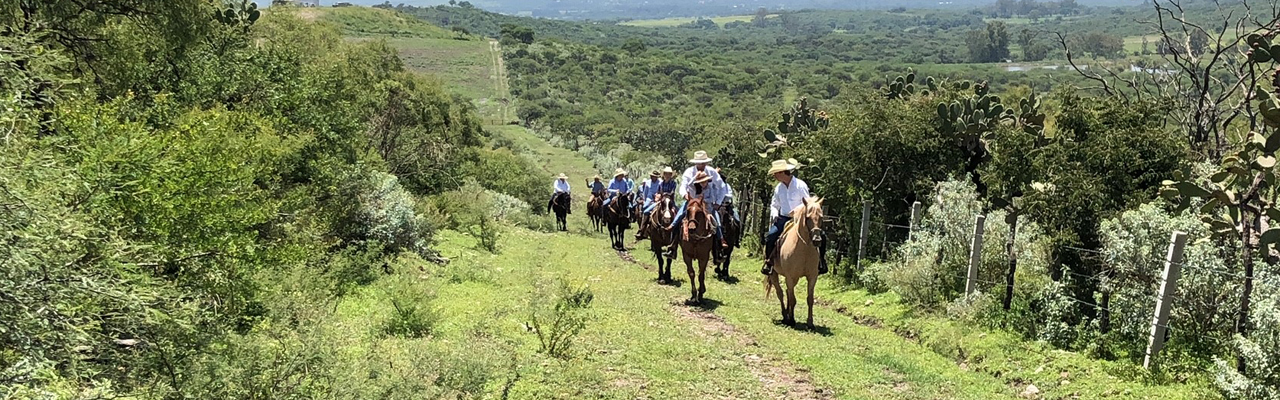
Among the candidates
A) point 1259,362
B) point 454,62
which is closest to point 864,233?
point 1259,362

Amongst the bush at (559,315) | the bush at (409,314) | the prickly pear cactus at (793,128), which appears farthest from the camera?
the prickly pear cactus at (793,128)

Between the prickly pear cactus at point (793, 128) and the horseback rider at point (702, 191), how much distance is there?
528 cm

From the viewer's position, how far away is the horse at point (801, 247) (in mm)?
10086

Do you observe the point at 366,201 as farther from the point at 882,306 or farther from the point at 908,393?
the point at 908,393

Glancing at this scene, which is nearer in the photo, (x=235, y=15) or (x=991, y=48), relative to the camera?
(x=235, y=15)

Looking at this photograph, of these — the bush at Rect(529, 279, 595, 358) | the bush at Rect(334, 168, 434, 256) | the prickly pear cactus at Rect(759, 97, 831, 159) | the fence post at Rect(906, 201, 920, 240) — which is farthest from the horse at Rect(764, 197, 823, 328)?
the prickly pear cactus at Rect(759, 97, 831, 159)

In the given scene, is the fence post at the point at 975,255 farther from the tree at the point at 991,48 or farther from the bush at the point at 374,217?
the tree at the point at 991,48

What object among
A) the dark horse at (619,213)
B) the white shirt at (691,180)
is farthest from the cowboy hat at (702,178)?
the dark horse at (619,213)

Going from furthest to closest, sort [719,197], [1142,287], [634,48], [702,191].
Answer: [634,48], [719,197], [702,191], [1142,287]

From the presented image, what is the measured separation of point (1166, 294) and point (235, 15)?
59.8ft

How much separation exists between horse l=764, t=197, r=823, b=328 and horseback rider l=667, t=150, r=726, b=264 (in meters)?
1.94

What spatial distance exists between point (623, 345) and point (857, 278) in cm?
653

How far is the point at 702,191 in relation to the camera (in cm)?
1271

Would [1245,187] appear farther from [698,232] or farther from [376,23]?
[376,23]
